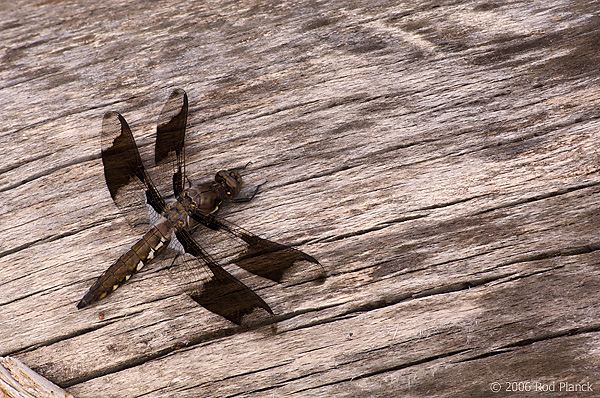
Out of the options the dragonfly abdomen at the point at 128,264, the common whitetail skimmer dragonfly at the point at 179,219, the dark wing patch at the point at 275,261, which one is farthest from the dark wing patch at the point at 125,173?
the dark wing patch at the point at 275,261

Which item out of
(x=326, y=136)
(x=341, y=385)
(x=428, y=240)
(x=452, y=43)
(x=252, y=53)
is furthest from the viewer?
(x=252, y=53)

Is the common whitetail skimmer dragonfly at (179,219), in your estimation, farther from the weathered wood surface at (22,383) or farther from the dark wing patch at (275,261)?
the weathered wood surface at (22,383)

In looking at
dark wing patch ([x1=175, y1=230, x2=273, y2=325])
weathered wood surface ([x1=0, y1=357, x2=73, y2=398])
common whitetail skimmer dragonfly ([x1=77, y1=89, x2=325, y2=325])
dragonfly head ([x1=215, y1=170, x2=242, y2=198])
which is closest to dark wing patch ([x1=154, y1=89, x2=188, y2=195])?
common whitetail skimmer dragonfly ([x1=77, y1=89, x2=325, y2=325])

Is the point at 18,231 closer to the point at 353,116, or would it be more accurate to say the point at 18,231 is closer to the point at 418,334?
the point at 353,116

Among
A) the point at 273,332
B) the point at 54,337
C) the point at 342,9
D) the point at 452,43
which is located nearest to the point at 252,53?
the point at 342,9

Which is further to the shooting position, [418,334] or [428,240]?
[428,240]

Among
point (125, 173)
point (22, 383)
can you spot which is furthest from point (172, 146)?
point (22, 383)
